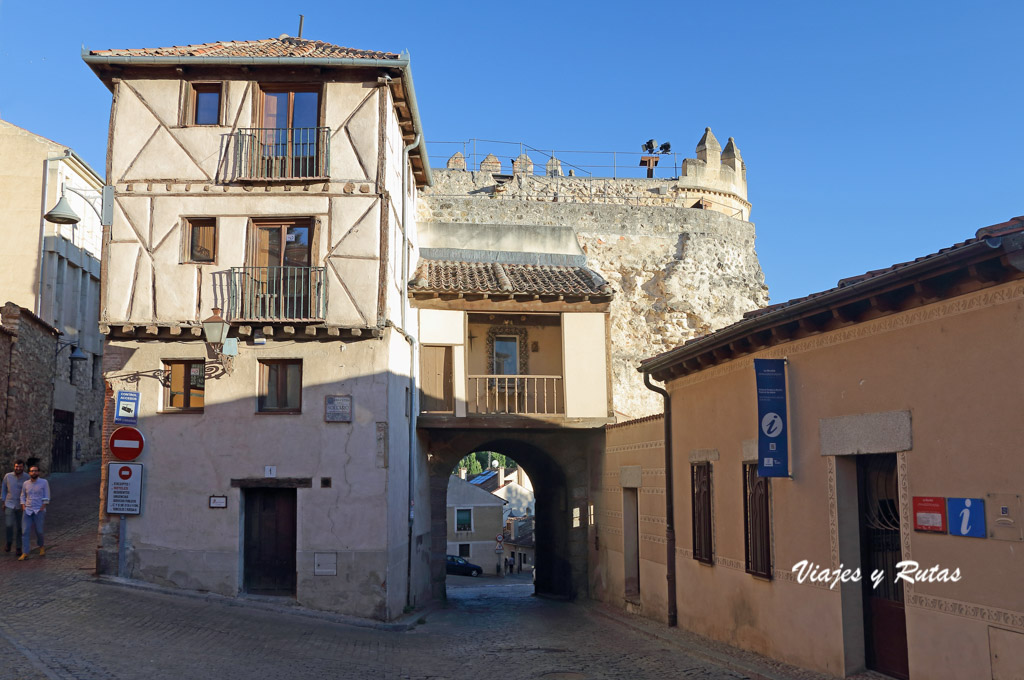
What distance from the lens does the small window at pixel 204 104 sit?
51.6ft

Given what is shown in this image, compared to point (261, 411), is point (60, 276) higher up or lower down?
Result: higher up

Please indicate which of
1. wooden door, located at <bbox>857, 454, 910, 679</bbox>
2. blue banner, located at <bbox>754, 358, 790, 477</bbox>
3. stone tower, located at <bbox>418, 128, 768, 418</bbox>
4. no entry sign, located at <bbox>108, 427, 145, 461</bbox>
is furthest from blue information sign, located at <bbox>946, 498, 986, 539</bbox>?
stone tower, located at <bbox>418, 128, 768, 418</bbox>

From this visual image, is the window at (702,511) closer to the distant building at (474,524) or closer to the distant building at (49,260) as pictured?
the distant building at (49,260)

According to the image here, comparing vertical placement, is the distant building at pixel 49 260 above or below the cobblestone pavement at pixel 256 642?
above

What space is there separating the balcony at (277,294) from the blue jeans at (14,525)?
496cm

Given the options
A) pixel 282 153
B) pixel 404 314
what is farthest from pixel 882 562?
pixel 282 153

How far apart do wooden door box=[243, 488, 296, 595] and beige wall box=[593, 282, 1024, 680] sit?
6527 millimetres

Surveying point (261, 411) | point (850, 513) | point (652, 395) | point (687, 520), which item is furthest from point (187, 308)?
point (652, 395)

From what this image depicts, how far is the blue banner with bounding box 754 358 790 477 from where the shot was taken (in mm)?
10953

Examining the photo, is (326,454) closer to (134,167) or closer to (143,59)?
(134,167)

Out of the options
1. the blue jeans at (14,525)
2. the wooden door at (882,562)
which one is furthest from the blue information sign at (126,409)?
the wooden door at (882,562)

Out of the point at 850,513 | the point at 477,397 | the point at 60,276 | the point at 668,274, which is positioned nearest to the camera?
the point at 850,513

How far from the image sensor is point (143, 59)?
49.9 ft

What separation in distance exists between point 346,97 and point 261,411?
561 cm
